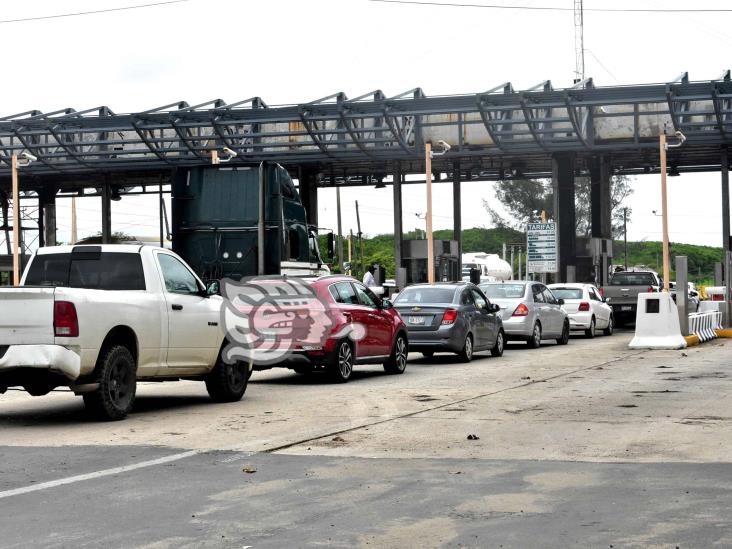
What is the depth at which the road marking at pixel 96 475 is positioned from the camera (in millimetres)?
8117

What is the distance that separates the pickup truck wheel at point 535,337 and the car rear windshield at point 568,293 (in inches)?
237

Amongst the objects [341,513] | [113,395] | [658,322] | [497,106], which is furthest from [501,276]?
[341,513]

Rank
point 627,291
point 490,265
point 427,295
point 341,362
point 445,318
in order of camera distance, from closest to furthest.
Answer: point 341,362
point 445,318
point 427,295
point 627,291
point 490,265

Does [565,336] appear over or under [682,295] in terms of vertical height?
under

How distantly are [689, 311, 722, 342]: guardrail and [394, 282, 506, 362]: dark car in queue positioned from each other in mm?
7219

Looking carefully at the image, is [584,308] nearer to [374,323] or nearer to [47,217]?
[374,323]

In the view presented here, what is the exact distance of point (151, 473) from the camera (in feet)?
29.2

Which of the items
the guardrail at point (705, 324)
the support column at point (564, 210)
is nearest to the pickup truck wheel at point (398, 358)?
the guardrail at point (705, 324)

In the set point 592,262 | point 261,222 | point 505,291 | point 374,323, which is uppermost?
point 261,222

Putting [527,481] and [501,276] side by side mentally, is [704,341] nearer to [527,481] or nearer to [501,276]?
[527,481]

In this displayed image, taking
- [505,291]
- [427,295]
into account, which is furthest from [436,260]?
[427,295]

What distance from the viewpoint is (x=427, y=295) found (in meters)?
23.4

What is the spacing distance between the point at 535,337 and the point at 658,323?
3.18 m

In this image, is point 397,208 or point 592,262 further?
point 397,208
